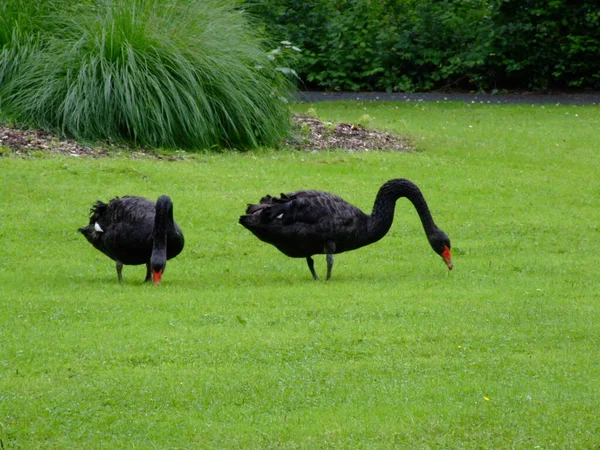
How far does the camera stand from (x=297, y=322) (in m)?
8.27

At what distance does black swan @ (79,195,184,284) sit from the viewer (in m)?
9.42

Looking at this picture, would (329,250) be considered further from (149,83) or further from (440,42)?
(440,42)

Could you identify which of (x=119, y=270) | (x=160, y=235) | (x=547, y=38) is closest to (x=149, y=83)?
(x=119, y=270)

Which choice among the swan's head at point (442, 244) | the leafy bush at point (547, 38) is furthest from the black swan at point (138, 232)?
the leafy bush at point (547, 38)

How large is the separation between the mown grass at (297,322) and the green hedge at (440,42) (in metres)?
9.76

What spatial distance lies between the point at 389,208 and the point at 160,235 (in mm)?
2209

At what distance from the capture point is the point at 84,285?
9.77 meters

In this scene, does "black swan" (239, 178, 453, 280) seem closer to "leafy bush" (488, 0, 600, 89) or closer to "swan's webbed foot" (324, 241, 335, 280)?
"swan's webbed foot" (324, 241, 335, 280)

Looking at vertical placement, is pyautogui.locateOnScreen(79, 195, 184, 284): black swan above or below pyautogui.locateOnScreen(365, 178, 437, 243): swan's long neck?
below

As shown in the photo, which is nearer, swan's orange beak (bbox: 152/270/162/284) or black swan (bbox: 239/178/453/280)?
swan's orange beak (bbox: 152/270/162/284)

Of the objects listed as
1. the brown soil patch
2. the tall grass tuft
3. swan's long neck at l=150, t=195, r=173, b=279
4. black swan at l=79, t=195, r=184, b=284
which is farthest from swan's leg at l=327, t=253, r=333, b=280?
the brown soil patch

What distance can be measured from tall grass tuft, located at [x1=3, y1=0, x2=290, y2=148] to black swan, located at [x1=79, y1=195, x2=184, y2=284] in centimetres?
536

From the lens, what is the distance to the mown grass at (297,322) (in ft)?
20.5

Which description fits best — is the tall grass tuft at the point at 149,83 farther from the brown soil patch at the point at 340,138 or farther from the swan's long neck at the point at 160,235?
the swan's long neck at the point at 160,235
